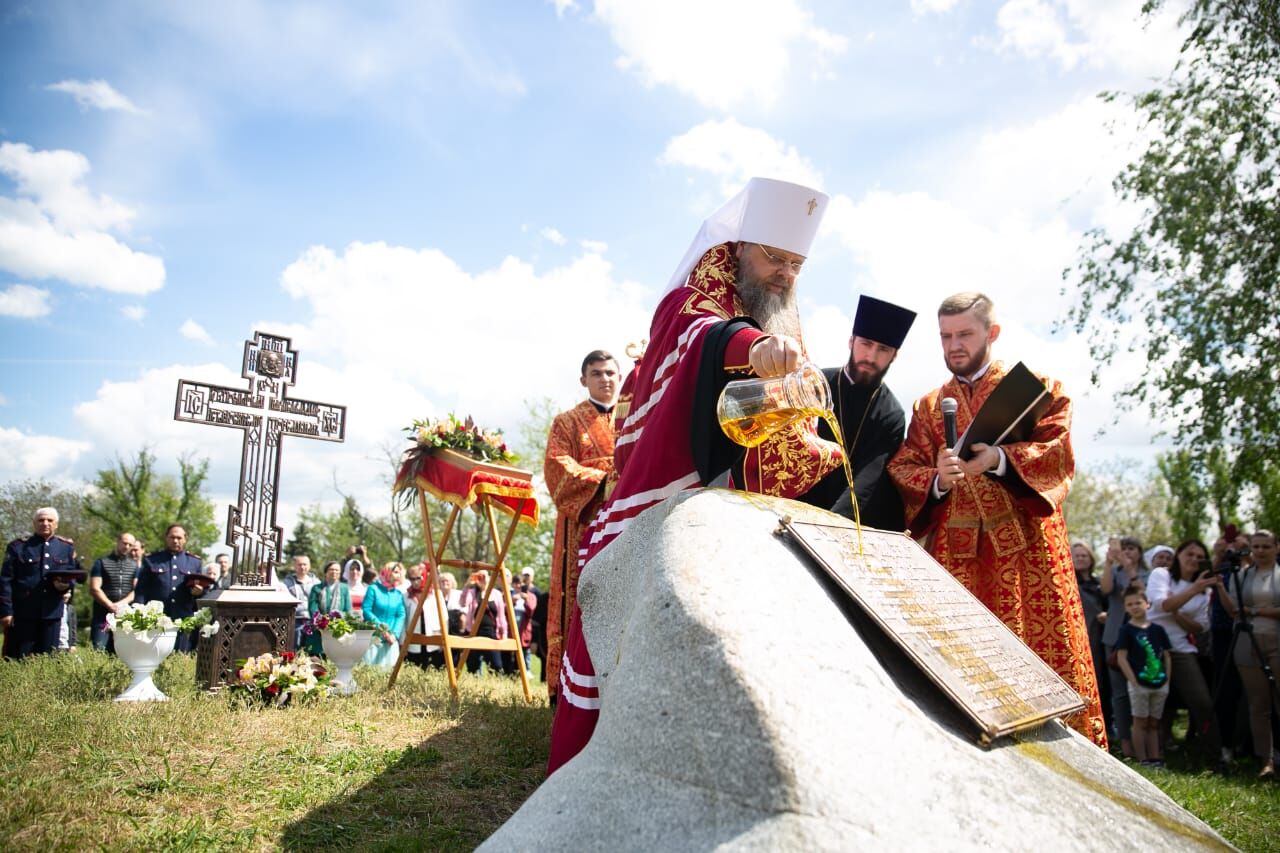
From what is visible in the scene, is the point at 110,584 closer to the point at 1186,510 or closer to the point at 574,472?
the point at 574,472

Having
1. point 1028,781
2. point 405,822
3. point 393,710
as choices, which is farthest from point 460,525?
point 1028,781

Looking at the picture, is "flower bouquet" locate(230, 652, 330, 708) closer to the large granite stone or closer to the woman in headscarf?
the large granite stone

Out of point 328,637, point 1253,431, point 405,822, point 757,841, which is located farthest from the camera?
point 1253,431

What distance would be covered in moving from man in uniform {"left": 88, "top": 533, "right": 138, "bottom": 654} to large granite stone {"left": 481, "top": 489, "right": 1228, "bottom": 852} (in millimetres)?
9821

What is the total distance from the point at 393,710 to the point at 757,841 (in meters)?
4.90

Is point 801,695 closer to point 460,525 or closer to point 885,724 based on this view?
point 885,724

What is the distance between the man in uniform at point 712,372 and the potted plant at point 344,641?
15.4ft

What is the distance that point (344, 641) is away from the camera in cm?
719

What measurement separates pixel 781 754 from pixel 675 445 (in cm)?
139

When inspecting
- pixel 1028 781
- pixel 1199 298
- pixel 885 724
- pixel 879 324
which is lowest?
pixel 1028 781

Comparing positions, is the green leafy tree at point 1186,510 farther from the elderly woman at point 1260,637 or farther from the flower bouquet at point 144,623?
the flower bouquet at point 144,623

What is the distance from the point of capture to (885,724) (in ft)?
5.48

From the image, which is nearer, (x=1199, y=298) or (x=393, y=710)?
(x=393, y=710)

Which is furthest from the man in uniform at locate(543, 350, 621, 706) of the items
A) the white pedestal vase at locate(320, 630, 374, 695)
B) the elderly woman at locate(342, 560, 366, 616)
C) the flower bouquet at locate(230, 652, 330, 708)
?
the elderly woman at locate(342, 560, 366, 616)
